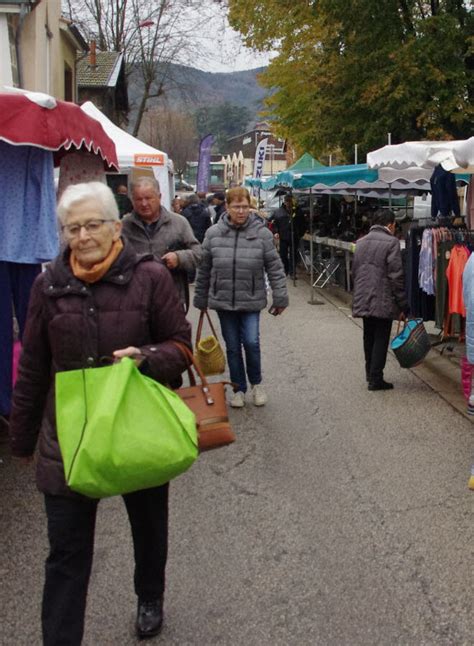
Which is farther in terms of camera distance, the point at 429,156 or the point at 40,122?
Answer: the point at 429,156

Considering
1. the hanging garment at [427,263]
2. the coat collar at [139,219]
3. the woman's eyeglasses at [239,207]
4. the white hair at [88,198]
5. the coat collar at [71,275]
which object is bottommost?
the hanging garment at [427,263]

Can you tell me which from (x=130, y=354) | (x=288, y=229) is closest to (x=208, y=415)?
(x=130, y=354)

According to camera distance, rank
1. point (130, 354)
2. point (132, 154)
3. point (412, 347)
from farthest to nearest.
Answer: point (132, 154) → point (412, 347) → point (130, 354)

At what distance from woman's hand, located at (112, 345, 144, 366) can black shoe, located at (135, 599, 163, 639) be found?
116cm

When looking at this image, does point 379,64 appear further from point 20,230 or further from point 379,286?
point 20,230

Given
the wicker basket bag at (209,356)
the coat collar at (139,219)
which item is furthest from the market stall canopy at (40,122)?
the wicker basket bag at (209,356)

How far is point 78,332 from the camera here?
2.65 meters

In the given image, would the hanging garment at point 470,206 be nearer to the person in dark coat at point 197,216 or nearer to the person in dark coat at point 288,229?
the person in dark coat at point 197,216

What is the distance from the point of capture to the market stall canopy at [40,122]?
4723mm

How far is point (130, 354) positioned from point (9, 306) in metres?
2.76

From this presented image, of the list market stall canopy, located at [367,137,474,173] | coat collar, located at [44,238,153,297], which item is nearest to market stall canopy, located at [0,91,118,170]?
coat collar, located at [44,238,153,297]

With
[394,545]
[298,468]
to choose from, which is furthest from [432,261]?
[394,545]

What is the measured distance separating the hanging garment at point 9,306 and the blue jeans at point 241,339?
1830 mm

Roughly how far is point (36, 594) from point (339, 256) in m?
12.9
